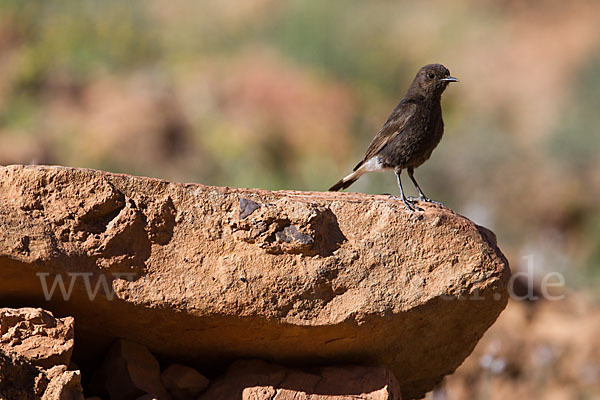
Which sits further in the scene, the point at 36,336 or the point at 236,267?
the point at 236,267

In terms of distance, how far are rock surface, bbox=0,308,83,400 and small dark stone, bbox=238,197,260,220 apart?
3.42 ft

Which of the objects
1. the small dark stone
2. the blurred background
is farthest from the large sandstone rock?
the blurred background

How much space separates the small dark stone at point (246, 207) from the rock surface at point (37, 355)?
1.04 meters

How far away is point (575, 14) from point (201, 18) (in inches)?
519

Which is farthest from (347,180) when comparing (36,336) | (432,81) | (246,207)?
(36,336)

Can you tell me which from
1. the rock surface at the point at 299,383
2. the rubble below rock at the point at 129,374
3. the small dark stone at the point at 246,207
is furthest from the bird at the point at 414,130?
the rubble below rock at the point at 129,374

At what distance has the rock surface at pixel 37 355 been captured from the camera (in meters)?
3.82

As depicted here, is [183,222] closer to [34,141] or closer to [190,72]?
[34,141]

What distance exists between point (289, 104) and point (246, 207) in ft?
44.1

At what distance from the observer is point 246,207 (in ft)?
14.0

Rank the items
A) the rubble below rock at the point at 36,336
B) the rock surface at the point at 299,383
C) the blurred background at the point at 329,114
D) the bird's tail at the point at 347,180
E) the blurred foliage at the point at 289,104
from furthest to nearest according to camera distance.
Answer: the blurred foliage at the point at 289,104 < the blurred background at the point at 329,114 < the bird's tail at the point at 347,180 < the rock surface at the point at 299,383 < the rubble below rock at the point at 36,336

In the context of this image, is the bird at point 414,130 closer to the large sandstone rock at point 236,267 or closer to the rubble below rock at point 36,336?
the large sandstone rock at point 236,267

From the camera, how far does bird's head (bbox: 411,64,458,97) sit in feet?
21.7

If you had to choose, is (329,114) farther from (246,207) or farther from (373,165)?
(246,207)
